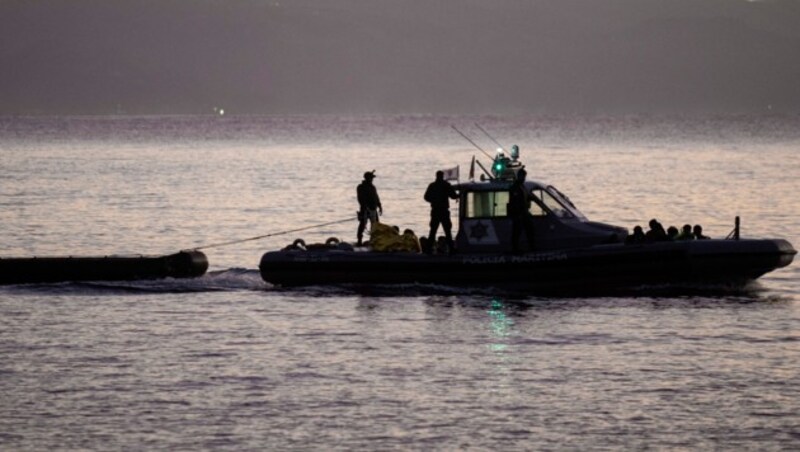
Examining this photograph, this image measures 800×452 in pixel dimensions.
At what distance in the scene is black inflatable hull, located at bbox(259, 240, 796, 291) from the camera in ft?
96.0

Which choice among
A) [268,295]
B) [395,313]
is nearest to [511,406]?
[395,313]

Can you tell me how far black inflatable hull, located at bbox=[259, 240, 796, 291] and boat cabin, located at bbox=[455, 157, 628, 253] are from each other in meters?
0.35

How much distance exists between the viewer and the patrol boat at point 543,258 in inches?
1153

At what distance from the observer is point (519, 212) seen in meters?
29.6

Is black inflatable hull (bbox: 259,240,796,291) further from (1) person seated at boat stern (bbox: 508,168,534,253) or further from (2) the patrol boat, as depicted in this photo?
→ (1) person seated at boat stern (bbox: 508,168,534,253)

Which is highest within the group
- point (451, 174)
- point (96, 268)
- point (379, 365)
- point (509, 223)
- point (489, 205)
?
point (451, 174)

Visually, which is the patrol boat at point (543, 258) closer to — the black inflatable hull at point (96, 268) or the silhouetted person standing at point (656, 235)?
the silhouetted person standing at point (656, 235)

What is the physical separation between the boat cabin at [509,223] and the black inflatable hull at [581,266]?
0.35 m

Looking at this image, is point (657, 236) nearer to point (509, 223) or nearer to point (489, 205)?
point (509, 223)

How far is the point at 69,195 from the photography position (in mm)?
71000

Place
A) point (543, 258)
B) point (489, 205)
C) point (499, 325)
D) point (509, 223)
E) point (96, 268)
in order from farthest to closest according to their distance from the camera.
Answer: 1. point (96, 268)
2. point (489, 205)
3. point (509, 223)
4. point (543, 258)
5. point (499, 325)

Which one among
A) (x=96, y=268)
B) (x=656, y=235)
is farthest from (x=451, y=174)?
(x=96, y=268)

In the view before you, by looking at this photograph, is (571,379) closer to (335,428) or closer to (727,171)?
(335,428)

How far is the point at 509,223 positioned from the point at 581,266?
162 centimetres
